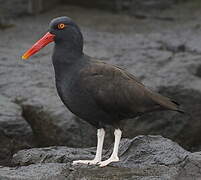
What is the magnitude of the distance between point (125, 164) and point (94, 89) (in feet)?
2.62

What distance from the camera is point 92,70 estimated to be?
6.63 m

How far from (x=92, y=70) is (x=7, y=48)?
202 inches

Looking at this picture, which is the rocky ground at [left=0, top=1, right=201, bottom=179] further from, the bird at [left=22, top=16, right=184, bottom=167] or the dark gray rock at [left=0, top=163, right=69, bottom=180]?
the bird at [left=22, top=16, right=184, bottom=167]

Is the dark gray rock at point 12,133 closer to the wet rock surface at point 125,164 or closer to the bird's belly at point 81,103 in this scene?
the wet rock surface at point 125,164

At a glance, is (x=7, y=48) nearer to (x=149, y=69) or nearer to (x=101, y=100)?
(x=149, y=69)

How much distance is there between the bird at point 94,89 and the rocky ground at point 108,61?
48 cm

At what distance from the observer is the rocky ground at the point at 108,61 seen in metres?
8.62

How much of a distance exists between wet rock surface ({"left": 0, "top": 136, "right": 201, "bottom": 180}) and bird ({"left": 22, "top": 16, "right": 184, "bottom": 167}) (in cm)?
22

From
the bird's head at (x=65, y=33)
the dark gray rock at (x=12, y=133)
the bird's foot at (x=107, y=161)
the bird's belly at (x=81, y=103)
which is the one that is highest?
the bird's head at (x=65, y=33)

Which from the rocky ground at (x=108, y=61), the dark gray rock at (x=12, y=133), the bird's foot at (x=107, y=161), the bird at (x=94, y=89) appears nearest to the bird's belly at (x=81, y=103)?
the bird at (x=94, y=89)

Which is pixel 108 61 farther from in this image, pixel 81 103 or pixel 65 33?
pixel 81 103

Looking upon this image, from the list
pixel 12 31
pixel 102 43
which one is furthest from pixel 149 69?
pixel 12 31

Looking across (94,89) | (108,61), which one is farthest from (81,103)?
(108,61)

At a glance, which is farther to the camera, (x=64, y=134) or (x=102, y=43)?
(x=102, y=43)
